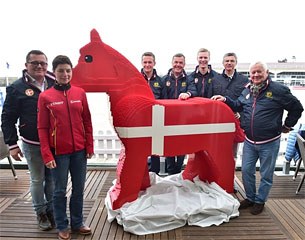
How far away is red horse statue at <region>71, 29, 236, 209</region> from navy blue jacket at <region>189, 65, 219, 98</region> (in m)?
0.50

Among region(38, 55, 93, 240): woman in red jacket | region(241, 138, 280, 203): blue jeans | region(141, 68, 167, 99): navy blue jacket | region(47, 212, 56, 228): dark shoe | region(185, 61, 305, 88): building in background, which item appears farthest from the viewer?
region(185, 61, 305, 88): building in background

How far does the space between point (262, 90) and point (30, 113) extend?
6.39 feet

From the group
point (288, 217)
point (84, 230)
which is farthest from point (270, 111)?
point (84, 230)

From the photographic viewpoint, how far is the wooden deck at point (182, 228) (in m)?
2.16

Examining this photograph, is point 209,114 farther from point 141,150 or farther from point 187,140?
point 141,150

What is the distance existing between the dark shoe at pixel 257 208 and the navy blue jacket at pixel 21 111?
200cm

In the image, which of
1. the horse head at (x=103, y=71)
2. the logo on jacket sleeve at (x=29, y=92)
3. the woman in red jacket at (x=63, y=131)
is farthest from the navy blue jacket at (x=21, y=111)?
the horse head at (x=103, y=71)

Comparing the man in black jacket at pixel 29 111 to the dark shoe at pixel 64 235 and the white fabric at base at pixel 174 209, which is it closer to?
the dark shoe at pixel 64 235

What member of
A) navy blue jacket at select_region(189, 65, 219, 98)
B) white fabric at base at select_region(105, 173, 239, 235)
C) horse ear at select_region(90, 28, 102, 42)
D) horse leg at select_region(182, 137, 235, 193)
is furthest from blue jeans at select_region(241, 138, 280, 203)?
horse ear at select_region(90, 28, 102, 42)

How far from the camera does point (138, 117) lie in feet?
7.32

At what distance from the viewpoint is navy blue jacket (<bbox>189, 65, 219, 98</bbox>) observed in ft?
9.68

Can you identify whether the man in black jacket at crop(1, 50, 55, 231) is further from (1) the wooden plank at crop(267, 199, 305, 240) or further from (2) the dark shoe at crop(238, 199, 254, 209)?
(1) the wooden plank at crop(267, 199, 305, 240)

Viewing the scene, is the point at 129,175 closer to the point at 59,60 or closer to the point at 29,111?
the point at 29,111

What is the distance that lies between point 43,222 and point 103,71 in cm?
134
